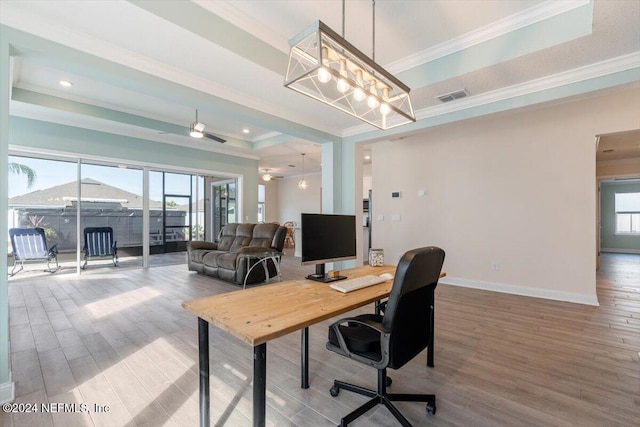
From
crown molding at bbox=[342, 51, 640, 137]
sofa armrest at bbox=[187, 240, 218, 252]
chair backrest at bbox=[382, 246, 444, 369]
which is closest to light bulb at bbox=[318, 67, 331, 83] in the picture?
chair backrest at bbox=[382, 246, 444, 369]

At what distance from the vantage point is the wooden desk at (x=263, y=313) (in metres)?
1.19

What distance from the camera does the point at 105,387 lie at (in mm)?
1973

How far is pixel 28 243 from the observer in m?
5.30

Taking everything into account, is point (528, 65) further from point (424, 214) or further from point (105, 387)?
point (105, 387)

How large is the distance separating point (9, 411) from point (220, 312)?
1590 mm

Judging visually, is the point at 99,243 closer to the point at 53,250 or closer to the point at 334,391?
the point at 53,250

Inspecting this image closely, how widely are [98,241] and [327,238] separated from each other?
6.40 meters

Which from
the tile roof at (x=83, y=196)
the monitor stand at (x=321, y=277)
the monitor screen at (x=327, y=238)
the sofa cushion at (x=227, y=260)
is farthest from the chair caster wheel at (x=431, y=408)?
the tile roof at (x=83, y=196)

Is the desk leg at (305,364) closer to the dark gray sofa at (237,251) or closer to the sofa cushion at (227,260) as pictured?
the dark gray sofa at (237,251)

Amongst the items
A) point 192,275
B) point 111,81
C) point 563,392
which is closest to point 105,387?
point 111,81

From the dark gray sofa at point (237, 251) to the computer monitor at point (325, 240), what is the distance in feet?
8.61

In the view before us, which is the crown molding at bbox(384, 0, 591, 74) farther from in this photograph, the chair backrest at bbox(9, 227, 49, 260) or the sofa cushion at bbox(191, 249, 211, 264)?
the chair backrest at bbox(9, 227, 49, 260)

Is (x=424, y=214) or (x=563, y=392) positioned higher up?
(x=424, y=214)

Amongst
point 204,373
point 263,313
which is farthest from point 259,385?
point 204,373
